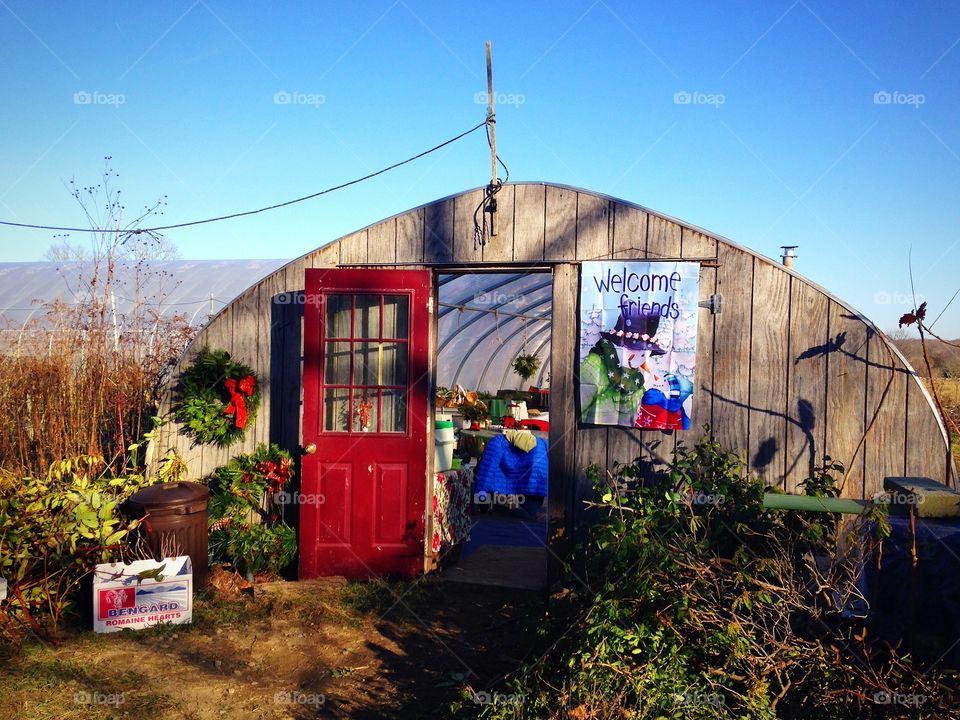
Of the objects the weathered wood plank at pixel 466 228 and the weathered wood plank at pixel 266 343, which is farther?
the weathered wood plank at pixel 266 343

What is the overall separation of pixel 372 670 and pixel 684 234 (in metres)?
3.76

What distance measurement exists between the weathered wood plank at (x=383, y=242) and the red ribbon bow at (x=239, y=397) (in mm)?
1481

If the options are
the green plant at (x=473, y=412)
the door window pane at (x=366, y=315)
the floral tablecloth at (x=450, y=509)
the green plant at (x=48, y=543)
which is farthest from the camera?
the green plant at (x=473, y=412)

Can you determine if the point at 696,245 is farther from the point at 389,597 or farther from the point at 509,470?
the point at 509,470

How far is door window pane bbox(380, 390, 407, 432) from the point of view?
666 centimetres

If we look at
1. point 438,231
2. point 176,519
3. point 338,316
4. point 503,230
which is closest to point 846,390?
point 503,230

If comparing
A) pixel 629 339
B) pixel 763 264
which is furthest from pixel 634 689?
pixel 763 264

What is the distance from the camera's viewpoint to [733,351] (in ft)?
19.6

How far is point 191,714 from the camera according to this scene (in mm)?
4297

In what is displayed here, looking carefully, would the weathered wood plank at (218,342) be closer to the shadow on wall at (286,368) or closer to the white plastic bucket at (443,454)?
the shadow on wall at (286,368)

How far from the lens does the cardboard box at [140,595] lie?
535 cm

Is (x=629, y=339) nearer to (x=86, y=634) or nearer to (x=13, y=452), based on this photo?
(x=86, y=634)

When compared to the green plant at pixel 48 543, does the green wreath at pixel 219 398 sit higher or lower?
higher

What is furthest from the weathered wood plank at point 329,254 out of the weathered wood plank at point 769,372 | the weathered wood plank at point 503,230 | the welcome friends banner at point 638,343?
the weathered wood plank at point 769,372
